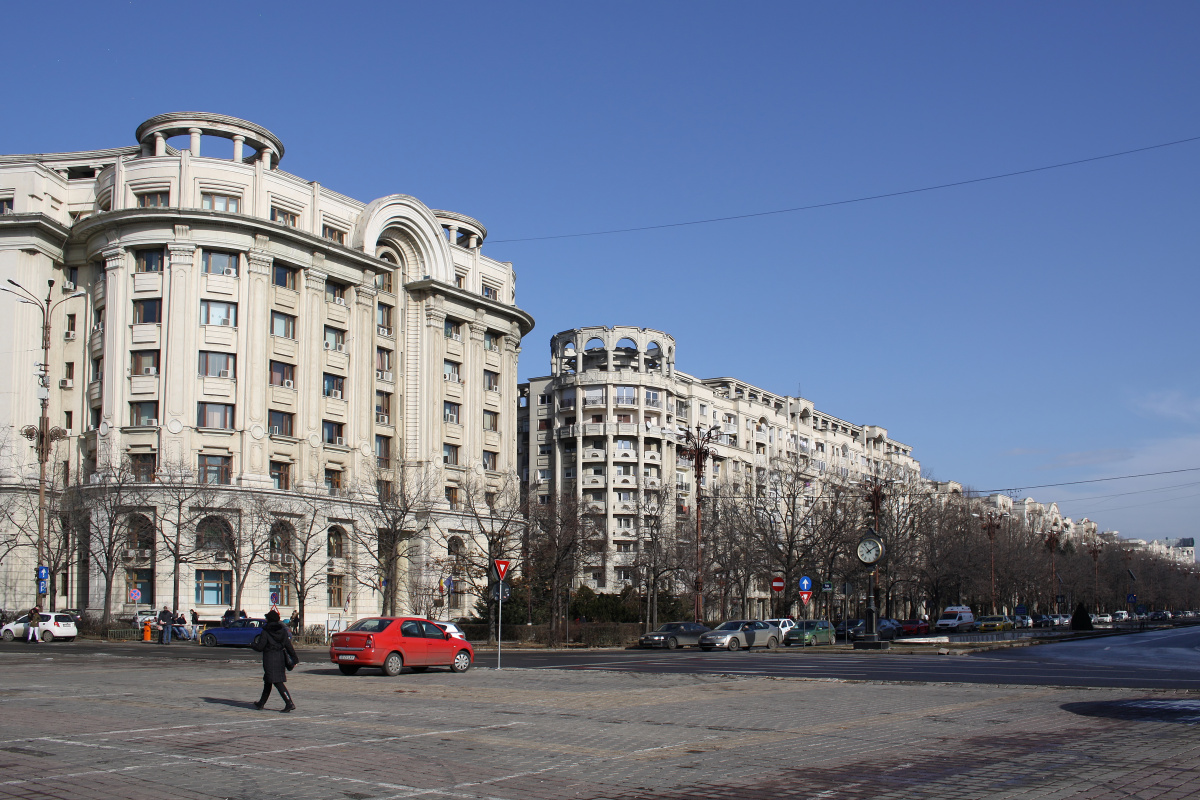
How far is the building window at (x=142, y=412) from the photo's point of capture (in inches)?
2290

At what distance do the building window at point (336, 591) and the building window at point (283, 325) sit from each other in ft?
47.6

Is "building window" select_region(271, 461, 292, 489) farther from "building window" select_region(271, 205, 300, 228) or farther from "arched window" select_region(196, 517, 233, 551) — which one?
"building window" select_region(271, 205, 300, 228)

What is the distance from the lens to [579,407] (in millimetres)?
104000

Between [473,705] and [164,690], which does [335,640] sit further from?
[473,705]

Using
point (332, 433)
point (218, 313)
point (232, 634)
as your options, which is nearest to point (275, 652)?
point (232, 634)

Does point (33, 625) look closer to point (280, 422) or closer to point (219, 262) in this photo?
point (280, 422)

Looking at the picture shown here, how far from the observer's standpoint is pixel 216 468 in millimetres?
58312

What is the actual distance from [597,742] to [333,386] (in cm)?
5573

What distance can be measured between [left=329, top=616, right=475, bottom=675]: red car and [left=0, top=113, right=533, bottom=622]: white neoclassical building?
32.0 metres

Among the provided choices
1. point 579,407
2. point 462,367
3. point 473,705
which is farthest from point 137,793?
point 579,407

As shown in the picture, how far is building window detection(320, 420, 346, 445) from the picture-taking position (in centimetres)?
6469

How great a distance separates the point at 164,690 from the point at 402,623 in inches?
266

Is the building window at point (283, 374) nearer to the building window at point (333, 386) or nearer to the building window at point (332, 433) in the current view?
the building window at point (333, 386)

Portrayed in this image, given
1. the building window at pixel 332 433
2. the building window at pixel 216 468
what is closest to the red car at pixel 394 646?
the building window at pixel 216 468
